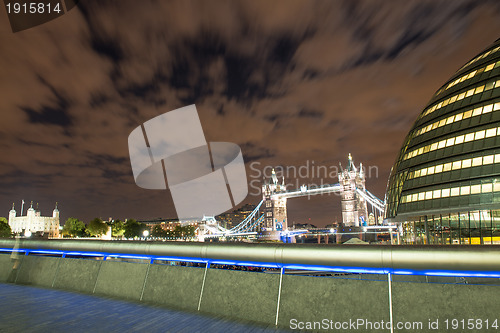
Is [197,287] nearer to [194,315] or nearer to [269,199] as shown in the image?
[194,315]

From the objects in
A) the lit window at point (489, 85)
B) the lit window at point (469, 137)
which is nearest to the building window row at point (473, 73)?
the lit window at point (489, 85)

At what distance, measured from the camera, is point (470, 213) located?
32188mm

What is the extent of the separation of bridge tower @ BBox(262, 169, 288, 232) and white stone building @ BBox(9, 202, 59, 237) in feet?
408

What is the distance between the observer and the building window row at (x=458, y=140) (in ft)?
104

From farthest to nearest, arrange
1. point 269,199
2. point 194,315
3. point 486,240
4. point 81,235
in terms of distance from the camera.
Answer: point 269,199, point 81,235, point 486,240, point 194,315

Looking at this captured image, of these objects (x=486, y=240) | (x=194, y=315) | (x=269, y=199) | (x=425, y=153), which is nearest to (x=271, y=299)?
(x=194, y=315)

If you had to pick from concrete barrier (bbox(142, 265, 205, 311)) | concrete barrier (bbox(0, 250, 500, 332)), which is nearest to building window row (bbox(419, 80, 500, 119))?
concrete barrier (bbox(0, 250, 500, 332))

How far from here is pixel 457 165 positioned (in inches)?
1320

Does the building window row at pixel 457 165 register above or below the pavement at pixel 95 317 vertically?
above

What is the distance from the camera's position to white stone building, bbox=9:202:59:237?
185500mm

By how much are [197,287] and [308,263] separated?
280 centimetres

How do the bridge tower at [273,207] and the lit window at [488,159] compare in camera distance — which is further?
the bridge tower at [273,207]

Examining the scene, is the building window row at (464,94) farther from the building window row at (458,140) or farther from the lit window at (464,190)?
the lit window at (464,190)

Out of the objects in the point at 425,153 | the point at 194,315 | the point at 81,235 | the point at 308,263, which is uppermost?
the point at 425,153
